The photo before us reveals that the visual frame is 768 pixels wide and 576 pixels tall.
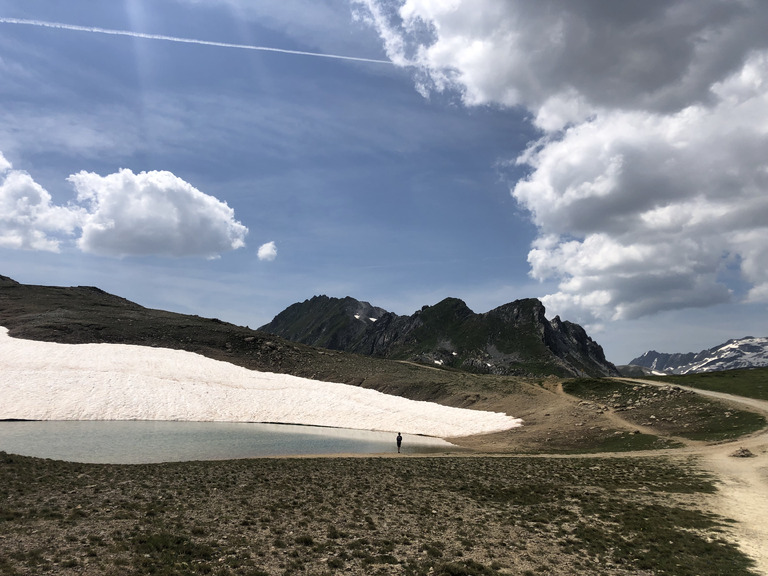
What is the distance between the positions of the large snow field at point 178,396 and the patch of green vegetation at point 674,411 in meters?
17.5

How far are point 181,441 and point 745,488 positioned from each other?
50290 millimetres

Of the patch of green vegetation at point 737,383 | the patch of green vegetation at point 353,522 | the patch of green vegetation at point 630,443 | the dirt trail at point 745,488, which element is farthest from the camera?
→ the patch of green vegetation at point 737,383

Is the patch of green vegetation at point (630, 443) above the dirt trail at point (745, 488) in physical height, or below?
below

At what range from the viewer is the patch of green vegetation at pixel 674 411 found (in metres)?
47.7

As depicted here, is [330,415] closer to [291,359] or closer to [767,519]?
[291,359]

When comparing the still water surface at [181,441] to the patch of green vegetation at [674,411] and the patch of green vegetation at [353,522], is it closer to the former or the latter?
the patch of green vegetation at [353,522]

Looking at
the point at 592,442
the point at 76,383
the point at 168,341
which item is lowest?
the point at 592,442

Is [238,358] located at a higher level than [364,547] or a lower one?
higher

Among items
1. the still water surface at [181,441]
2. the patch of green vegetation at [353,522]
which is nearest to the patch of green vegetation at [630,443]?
the patch of green vegetation at [353,522]

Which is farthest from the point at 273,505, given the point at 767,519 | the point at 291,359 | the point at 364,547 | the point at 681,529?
the point at 291,359

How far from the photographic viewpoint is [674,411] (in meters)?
55.8

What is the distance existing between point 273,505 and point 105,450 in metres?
24.4

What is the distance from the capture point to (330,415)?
221ft

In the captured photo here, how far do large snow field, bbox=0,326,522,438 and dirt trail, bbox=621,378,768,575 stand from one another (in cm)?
2840
